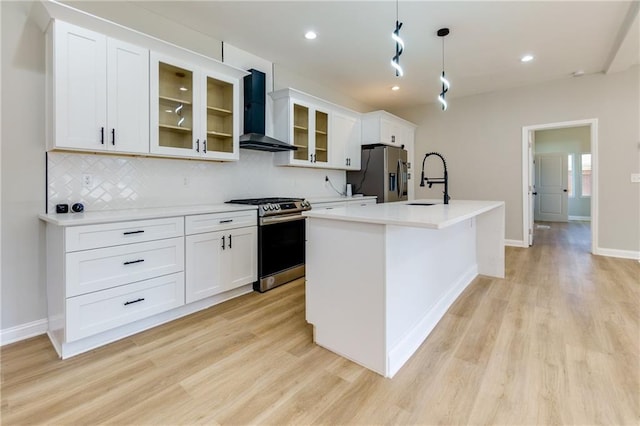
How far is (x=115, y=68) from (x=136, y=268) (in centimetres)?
151

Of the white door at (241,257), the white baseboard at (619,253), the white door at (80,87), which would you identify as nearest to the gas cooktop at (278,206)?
the white door at (241,257)

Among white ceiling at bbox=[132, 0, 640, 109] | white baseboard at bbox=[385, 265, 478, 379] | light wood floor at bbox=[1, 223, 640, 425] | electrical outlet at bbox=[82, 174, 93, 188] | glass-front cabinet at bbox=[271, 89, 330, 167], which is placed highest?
white ceiling at bbox=[132, 0, 640, 109]

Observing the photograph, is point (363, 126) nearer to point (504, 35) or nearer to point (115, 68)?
point (504, 35)

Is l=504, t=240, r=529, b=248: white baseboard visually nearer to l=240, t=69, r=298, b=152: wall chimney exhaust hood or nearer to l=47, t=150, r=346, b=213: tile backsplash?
l=47, t=150, r=346, b=213: tile backsplash

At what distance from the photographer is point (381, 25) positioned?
307cm

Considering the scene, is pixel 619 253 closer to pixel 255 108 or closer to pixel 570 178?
pixel 255 108

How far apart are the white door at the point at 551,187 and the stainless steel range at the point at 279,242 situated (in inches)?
327

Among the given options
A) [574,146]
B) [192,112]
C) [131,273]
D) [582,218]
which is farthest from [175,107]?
[582,218]

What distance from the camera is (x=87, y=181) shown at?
8.00 feet

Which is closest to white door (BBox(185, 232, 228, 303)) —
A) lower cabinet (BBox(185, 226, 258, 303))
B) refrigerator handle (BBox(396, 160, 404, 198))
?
lower cabinet (BBox(185, 226, 258, 303))

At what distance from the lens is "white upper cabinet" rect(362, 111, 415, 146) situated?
5.00 m

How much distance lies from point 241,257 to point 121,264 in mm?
1022

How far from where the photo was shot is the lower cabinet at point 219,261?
8.31 feet

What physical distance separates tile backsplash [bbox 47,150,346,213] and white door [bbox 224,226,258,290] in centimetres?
67
